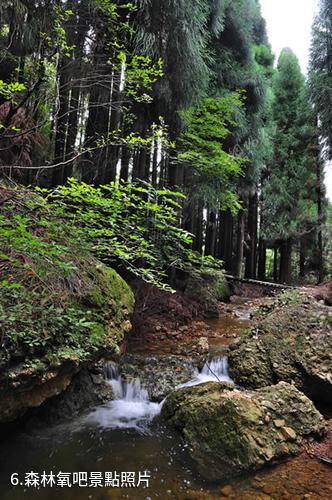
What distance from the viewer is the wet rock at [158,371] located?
4.79 m

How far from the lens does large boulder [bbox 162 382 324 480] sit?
10.4ft

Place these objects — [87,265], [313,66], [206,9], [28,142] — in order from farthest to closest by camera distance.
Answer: [313,66] < [206,9] < [28,142] < [87,265]

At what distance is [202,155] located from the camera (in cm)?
898

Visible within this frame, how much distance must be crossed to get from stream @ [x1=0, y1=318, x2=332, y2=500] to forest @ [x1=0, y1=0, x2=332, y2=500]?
2cm

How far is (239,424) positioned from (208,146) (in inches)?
306

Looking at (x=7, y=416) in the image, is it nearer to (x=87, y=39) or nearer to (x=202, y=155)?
(x=87, y=39)

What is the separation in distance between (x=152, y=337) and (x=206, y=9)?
9.05 m

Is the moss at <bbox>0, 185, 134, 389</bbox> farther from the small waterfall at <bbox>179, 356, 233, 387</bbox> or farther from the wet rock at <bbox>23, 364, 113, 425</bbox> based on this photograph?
the small waterfall at <bbox>179, 356, 233, 387</bbox>

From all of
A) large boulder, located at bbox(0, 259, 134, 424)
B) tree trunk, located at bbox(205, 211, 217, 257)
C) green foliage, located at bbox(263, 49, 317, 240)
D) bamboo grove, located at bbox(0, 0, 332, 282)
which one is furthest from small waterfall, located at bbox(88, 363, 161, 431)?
green foliage, located at bbox(263, 49, 317, 240)

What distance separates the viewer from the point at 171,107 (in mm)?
8172

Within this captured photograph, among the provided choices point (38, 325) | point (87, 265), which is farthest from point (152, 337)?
point (38, 325)

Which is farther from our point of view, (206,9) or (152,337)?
(206,9)

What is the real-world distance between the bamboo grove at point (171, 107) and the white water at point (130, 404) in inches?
137

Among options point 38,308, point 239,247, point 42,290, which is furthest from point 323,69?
point 38,308
